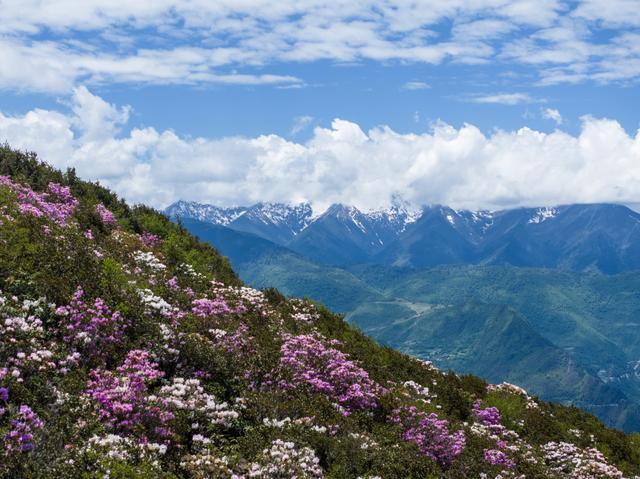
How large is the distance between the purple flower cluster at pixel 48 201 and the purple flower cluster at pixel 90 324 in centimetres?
802

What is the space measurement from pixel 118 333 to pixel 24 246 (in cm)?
486

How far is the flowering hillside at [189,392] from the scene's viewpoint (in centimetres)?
1291

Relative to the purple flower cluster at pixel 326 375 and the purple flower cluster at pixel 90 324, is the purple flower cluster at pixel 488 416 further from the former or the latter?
the purple flower cluster at pixel 90 324

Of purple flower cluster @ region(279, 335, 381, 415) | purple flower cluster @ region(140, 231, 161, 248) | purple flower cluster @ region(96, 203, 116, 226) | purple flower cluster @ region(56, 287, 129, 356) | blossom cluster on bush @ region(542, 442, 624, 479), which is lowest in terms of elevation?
blossom cluster on bush @ region(542, 442, 624, 479)

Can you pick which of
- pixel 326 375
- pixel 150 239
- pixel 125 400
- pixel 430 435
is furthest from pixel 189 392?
pixel 150 239

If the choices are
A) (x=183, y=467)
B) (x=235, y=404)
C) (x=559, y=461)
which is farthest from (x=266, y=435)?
(x=559, y=461)

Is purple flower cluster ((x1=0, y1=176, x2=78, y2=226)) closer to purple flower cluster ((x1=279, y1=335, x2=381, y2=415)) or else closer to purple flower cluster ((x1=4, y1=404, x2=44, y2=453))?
purple flower cluster ((x1=279, y1=335, x2=381, y2=415))

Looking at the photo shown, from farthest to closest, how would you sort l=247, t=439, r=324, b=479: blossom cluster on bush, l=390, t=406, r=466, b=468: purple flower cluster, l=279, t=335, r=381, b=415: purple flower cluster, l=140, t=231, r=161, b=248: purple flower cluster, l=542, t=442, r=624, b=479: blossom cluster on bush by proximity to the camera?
l=140, t=231, r=161, b=248: purple flower cluster, l=542, t=442, r=624, b=479: blossom cluster on bush, l=279, t=335, r=381, b=415: purple flower cluster, l=390, t=406, r=466, b=468: purple flower cluster, l=247, t=439, r=324, b=479: blossom cluster on bush

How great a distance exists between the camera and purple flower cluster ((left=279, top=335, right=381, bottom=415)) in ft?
63.7

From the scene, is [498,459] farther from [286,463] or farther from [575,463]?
[286,463]

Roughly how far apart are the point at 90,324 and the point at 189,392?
3.34 meters

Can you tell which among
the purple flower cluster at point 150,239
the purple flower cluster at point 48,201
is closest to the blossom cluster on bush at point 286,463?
the purple flower cluster at point 48,201

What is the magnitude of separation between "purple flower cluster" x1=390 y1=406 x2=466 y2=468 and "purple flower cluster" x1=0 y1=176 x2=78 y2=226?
15.2 metres

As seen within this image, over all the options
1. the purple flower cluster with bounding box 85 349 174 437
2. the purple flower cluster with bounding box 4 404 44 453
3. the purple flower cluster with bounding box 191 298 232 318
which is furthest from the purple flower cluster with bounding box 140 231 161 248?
the purple flower cluster with bounding box 4 404 44 453
